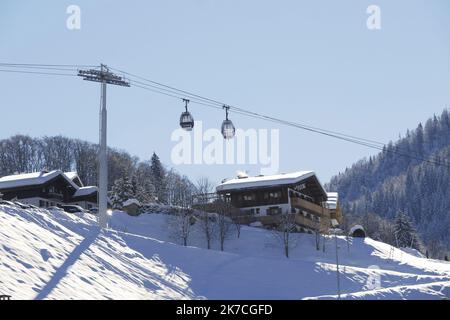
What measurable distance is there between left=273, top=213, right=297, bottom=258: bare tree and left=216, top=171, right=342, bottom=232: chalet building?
111 inches

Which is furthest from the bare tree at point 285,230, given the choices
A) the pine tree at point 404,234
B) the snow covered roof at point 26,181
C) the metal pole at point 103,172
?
the pine tree at point 404,234

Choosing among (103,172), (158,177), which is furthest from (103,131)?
(158,177)

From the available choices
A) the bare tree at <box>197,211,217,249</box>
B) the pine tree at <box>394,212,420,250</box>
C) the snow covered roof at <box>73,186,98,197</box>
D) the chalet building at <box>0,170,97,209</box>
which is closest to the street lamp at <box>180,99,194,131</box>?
the bare tree at <box>197,211,217,249</box>

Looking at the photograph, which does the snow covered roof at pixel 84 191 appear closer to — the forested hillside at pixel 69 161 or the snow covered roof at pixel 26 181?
the snow covered roof at pixel 26 181

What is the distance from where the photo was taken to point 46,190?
81312 millimetres

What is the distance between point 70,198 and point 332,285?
43.9 m

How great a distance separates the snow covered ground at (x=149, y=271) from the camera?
1315 inches

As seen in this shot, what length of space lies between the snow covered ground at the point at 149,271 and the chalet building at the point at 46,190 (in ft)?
70.4

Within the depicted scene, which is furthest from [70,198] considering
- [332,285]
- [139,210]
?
[332,285]

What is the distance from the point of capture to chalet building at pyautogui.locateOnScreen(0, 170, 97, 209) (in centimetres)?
7925

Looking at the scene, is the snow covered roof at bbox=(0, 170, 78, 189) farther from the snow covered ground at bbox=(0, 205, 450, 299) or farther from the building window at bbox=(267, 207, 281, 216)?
the building window at bbox=(267, 207, 281, 216)
